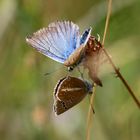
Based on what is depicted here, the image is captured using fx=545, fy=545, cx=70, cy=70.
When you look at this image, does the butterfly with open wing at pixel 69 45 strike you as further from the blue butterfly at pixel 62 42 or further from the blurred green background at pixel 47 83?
the blurred green background at pixel 47 83

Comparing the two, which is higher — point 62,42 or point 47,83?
point 47,83

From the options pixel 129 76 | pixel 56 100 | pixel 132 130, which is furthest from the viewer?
pixel 129 76

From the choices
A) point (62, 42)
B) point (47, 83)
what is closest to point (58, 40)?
point (62, 42)

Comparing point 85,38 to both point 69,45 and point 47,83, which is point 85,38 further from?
point 47,83

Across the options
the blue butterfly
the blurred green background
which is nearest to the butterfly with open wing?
the blue butterfly

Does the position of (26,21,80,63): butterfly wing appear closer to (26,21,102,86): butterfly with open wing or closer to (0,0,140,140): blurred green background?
(26,21,102,86): butterfly with open wing

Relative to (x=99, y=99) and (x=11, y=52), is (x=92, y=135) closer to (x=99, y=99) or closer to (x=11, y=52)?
(x=99, y=99)

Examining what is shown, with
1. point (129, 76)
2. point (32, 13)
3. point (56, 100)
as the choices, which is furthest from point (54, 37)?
point (129, 76)
